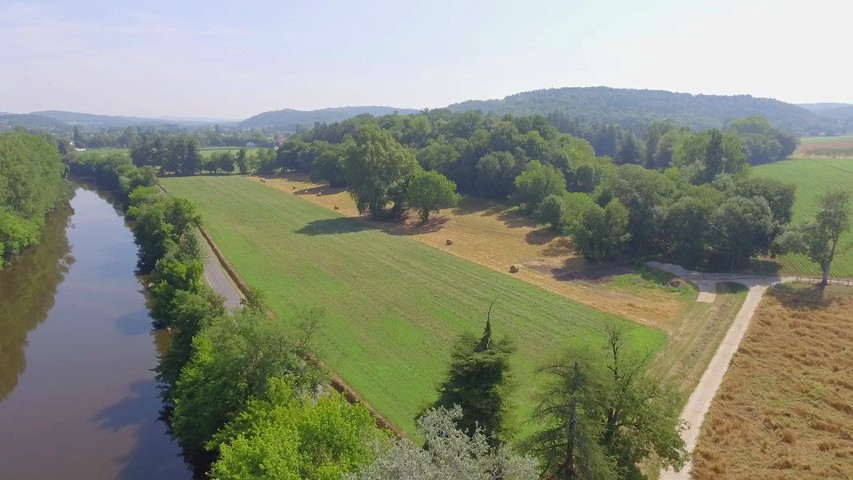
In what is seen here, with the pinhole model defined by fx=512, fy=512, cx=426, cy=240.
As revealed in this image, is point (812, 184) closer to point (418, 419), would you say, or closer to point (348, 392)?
point (348, 392)

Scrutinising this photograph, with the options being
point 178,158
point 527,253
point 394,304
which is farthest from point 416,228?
point 178,158

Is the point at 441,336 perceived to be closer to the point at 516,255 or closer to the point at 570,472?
the point at 570,472

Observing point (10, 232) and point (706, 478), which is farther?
point (10, 232)

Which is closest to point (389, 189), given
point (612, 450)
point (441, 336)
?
point (441, 336)

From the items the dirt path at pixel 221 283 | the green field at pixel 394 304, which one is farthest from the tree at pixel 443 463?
the dirt path at pixel 221 283

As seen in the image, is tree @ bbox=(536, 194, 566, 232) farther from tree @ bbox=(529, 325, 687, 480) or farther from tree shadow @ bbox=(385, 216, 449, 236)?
tree @ bbox=(529, 325, 687, 480)

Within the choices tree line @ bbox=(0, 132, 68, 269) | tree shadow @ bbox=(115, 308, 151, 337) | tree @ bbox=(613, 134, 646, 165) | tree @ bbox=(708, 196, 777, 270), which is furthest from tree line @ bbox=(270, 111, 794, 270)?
tree line @ bbox=(0, 132, 68, 269)
